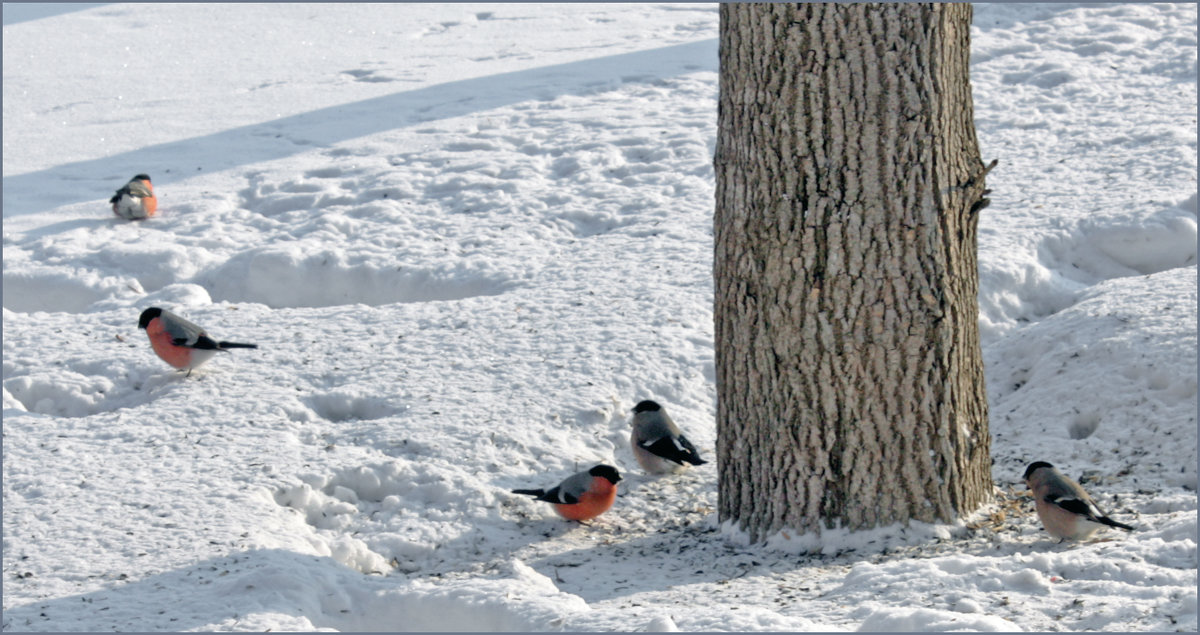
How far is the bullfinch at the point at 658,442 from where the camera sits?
17.8 feet

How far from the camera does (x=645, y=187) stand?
910cm

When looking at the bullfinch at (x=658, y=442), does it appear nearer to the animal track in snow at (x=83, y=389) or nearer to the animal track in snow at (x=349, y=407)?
the animal track in snow at (x=349, y=407)

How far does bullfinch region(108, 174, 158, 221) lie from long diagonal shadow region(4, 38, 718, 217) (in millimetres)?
775

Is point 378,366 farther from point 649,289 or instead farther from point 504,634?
point 504,634

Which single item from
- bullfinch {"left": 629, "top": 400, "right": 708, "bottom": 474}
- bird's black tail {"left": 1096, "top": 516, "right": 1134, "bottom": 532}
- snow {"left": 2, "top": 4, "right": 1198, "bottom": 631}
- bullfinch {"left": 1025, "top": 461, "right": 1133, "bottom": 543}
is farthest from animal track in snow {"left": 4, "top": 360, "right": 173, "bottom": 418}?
bird's black tail {"left": 1096, "top": 516, "right": 1134, "bottom": 532}

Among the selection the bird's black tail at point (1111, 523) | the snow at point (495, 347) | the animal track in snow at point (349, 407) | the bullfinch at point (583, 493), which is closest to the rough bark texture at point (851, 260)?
the snow at point (495, 347)

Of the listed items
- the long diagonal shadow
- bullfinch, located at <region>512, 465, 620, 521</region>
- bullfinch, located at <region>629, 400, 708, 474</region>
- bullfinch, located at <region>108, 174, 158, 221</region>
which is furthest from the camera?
the long diagonal shadow

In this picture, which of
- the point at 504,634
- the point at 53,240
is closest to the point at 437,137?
the point at 53,240

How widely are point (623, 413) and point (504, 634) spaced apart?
231 centimetres

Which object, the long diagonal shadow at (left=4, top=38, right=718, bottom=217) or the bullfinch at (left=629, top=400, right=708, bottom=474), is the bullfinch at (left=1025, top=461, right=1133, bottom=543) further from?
the long diagonal shadow at (left=4, top=38, right=718, bottom=217)

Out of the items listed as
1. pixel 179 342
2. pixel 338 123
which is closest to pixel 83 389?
pixel 179 342

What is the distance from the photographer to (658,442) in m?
5.44

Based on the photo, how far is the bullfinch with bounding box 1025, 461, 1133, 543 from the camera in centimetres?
439

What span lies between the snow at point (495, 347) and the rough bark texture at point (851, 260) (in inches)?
11.3
